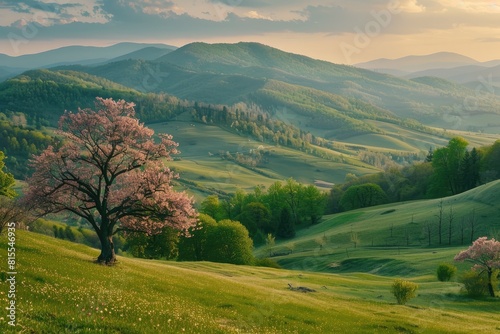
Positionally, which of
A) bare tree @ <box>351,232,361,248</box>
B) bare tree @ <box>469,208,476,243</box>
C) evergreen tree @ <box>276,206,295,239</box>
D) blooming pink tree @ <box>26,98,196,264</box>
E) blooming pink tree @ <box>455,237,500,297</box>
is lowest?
evergreen tree @ <box>276,206,295,239</box>

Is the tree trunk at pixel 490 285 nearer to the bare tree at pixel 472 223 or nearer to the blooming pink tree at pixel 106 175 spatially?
the bare tree at pixel 472 223

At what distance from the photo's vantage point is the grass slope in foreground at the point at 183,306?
20.4m

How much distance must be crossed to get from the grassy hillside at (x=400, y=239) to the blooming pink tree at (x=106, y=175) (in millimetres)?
70256

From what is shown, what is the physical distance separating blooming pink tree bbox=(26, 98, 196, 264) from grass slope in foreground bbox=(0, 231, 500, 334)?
14.4 feet

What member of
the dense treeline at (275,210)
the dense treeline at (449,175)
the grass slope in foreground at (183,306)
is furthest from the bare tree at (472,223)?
the dense treeline at (275,210)

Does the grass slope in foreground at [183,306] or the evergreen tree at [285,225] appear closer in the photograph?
the grass slope in foreground at [183,306]

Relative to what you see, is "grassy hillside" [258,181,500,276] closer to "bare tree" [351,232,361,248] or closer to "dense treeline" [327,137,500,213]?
"bare tree" [351,232,361,248]

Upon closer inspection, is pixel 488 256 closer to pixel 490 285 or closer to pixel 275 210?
pixel 490 285

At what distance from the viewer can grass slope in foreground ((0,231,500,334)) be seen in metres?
20.4

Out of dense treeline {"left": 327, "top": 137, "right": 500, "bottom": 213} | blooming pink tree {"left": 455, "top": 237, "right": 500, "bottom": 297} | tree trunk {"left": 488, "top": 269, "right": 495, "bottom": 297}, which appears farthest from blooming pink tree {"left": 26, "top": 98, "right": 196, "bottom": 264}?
dense treeline {"left": 327, "top": 137, "right": 500, "bottom": 213}

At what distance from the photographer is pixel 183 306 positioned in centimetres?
3120

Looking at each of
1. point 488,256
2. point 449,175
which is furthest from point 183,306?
point 449,175

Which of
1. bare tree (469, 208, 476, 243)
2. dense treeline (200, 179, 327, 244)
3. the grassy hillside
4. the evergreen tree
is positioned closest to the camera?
the grassy hillside

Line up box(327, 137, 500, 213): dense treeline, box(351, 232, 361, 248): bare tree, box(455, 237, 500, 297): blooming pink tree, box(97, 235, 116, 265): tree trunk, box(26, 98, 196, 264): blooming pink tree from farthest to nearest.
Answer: box(327, 137, 500, 213): dense treeline, box(351, 232, 361, 248): bare tree, box(455, 237, 500, 297): blooming pink tree, box(97, 235, 116, 265): tree trunk, box(26, 98, 196, 264): blooming pink tree
